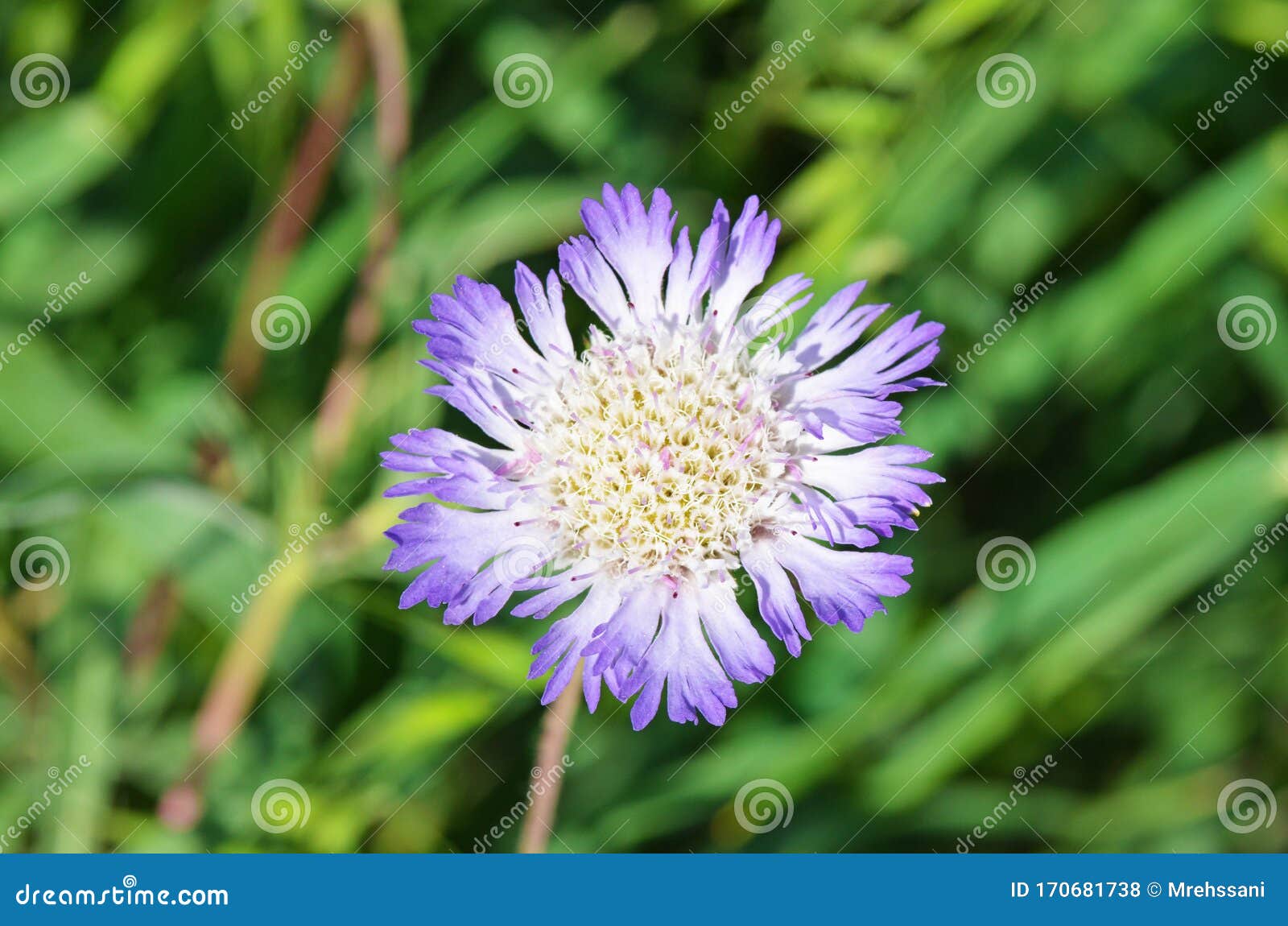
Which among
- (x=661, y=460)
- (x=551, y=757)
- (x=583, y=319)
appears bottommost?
(x=551, y=757)

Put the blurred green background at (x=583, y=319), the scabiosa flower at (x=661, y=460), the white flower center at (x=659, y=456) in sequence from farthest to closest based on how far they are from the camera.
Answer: the blurred green background at (x=583, y=319)
the white flower center at (x=659, y=456)
the scabiosa flower at (x=661, y=460)

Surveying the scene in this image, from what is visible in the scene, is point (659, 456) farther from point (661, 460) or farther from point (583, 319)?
point (583, 319)

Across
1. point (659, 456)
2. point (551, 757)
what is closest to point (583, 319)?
point (659, 456)

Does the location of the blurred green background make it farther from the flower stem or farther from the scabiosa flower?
the scabiosa flower

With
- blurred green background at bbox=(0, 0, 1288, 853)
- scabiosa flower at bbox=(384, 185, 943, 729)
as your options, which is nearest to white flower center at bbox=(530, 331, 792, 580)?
scabiosa flower at bbox=(384, 185, 943, 729)

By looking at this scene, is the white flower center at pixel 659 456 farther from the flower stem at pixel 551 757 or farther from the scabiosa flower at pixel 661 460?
the flower stem at pixel 551 757

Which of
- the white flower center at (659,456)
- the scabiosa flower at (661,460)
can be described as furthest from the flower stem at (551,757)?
the white flower center at (659,456)
